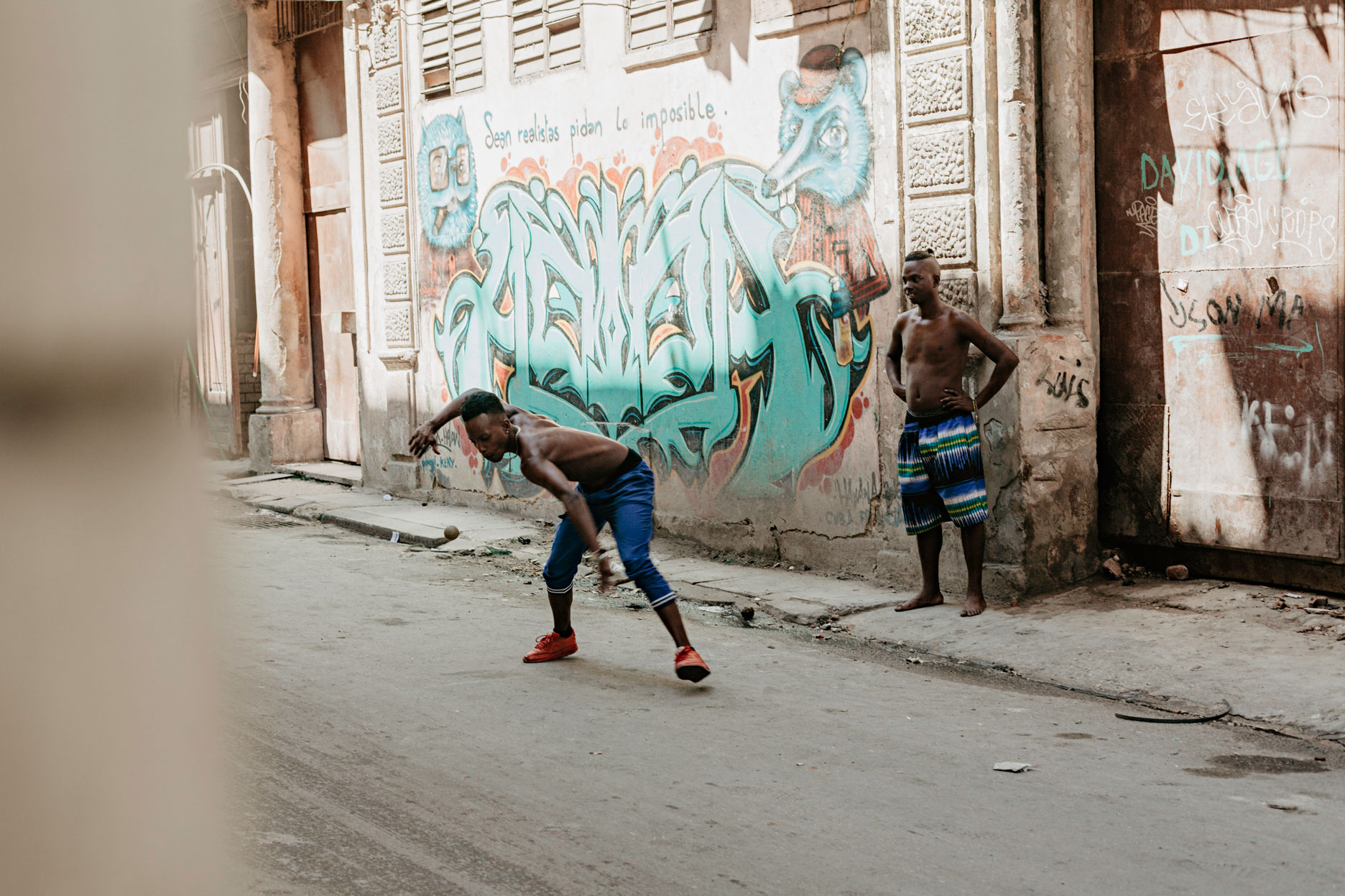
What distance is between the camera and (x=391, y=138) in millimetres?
11141

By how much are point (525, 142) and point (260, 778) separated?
6795mm

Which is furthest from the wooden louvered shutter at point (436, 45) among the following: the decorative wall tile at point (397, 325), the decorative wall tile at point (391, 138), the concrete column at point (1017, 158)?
the concrete column at point (1017, 158)

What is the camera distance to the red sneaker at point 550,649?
5777 mm

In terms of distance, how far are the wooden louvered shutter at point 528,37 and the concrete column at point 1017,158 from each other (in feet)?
14.0

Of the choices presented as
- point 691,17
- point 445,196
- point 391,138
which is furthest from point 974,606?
point 391,138

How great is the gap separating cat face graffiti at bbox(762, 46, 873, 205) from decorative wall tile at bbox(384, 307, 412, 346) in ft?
14.3

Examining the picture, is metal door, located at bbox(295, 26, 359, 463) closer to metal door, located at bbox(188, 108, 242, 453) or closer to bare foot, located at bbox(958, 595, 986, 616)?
metal door, located at bbox(188, 108, 242, 453)

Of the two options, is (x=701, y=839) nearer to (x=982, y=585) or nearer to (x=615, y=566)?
(x=982, y=585)

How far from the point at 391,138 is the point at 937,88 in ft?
19.6

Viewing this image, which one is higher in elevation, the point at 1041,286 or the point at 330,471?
the point at 1041,286

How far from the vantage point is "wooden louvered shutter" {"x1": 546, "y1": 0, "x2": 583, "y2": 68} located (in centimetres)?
935

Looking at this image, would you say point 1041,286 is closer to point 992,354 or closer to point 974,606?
point 992,354

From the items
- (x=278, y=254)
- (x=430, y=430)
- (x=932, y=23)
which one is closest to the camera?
(x=430, y=430)

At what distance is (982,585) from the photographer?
6.70 meters
